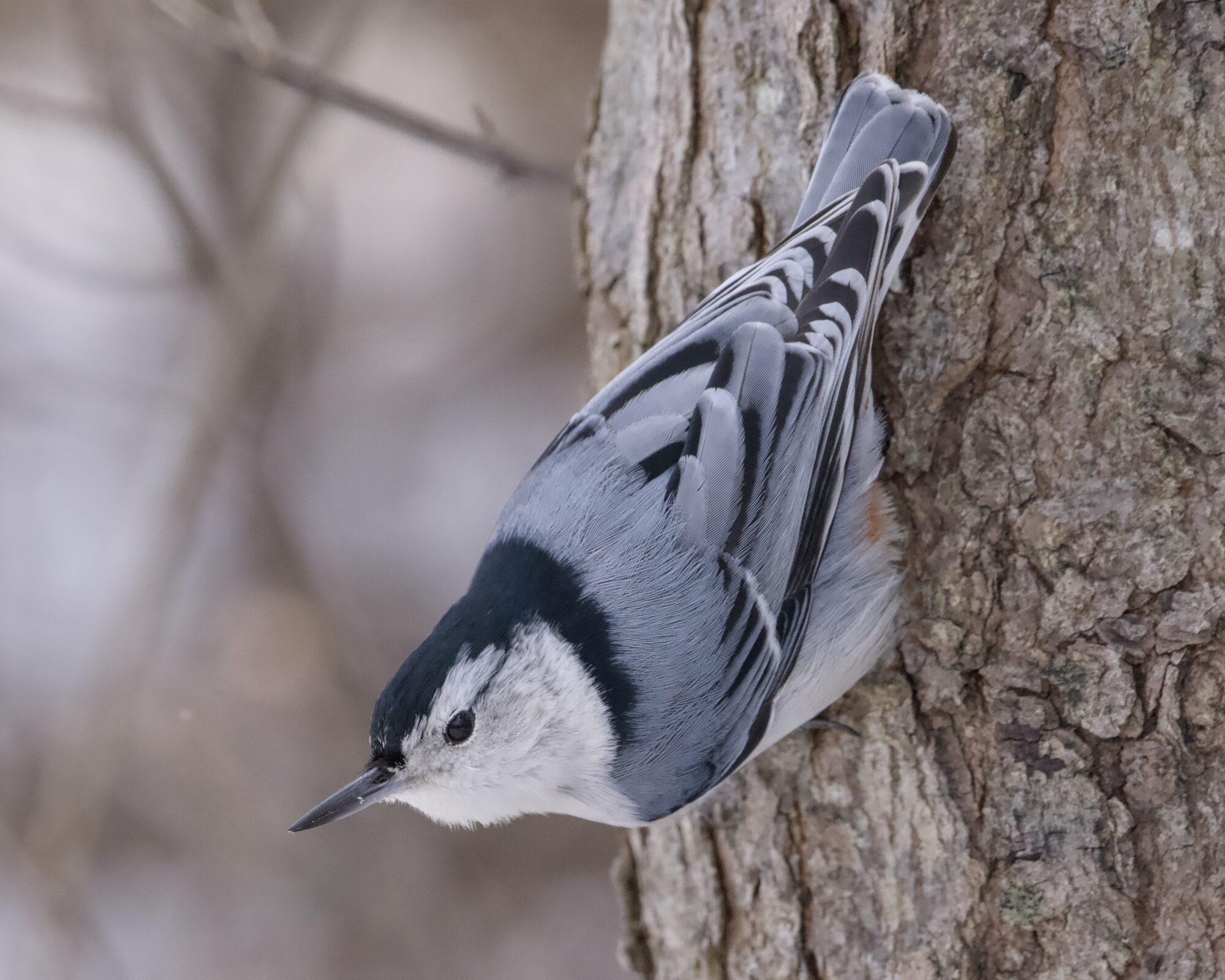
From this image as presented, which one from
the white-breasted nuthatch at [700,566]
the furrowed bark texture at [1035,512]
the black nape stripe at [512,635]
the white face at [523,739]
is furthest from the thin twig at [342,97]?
the white face at [523,739]

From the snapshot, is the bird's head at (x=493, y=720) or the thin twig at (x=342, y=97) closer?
the bird's head at (x=493, y=720)

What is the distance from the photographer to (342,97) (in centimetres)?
194

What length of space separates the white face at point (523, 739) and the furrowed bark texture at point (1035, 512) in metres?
0.31

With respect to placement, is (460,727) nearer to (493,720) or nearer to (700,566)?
(493,720)

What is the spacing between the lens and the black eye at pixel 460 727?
1525 mm

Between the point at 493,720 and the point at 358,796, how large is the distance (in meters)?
0.22

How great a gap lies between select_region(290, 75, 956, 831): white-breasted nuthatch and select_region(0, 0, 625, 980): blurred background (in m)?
1.79

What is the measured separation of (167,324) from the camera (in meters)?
4.05

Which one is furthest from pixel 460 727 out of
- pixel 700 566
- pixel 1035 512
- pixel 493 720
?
pixel 1035 512

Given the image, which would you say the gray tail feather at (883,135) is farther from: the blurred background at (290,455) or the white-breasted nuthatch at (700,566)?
the blurred background at (290,455)

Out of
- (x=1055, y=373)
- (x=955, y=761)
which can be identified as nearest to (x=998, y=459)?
(x=1055, y=373)

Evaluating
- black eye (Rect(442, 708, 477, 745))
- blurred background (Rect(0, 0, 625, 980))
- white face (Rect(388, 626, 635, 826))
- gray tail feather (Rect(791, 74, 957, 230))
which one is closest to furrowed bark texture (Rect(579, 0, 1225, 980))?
gray tail feather (Rect(791, 74, 957, 230))

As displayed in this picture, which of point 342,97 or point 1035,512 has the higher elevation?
point 342,97

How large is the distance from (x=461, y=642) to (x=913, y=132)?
0.90 m
